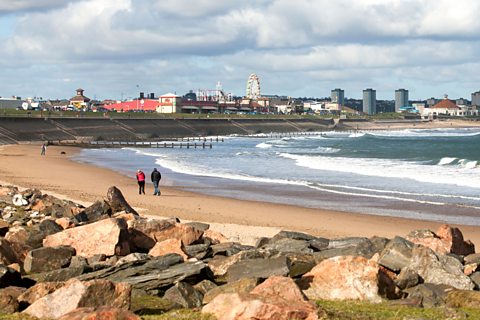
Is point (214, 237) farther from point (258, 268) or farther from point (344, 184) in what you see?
point (344, 184)

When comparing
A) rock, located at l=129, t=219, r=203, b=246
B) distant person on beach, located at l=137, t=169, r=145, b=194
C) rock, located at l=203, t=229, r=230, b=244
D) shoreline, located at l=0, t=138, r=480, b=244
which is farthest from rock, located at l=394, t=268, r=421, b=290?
distant person on beach, located at l=137, t=169, r=145, b=194

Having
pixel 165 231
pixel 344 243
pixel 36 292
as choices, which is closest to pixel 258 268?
pixel 36 292

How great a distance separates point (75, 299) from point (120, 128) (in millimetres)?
123865

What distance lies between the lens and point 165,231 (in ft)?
54.6

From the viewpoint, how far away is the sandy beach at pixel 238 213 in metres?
24.4

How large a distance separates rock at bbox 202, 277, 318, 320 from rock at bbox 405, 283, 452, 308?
2.41 meters

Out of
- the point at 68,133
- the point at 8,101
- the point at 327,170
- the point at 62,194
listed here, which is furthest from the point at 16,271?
the point at 8,101

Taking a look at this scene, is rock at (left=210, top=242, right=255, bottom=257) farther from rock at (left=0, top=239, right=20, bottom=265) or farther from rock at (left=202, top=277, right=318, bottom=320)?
rock at (left=202, top=277, right=318, bottom=320)

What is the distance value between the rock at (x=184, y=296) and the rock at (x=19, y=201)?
11.7 m

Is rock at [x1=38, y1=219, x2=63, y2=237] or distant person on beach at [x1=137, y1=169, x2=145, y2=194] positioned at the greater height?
rock at [x1=38, y1=219, x2=63, y2=237]

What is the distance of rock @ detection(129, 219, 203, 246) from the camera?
16.6 m

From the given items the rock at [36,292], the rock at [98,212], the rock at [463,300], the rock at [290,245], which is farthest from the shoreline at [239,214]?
the rock at [36,292]

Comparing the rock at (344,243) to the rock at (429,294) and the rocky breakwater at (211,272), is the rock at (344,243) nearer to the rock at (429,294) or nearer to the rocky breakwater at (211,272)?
the rocky breakwater at (211,272)

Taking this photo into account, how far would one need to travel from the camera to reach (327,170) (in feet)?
169
